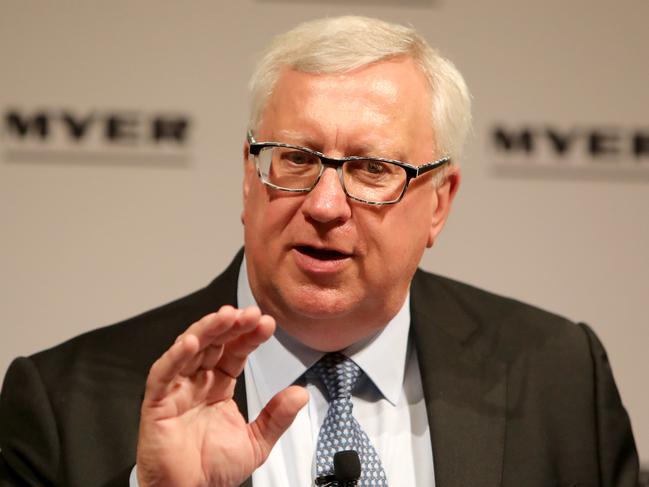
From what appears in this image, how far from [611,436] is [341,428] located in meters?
0.70

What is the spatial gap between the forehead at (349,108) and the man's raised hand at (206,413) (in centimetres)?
57

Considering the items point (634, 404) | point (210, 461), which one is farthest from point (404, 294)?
point (634, 404)

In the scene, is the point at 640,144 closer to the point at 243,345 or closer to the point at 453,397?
the point at 453,397

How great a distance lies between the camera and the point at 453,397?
257 centimetres

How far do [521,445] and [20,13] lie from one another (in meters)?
1.85

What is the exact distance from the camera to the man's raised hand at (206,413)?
75.4 inches

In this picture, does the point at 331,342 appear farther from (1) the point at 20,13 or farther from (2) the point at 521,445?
(1) the point at 20,13

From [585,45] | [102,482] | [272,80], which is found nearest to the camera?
[102,482]

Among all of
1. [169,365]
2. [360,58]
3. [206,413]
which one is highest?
[360,58]

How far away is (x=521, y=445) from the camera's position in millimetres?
2566

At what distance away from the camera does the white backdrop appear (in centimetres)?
323

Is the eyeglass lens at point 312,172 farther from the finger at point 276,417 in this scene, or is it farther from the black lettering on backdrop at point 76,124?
the black lettering on backdrop at point 76,124

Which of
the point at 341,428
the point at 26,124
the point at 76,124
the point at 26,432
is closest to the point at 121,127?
the point at 76,124

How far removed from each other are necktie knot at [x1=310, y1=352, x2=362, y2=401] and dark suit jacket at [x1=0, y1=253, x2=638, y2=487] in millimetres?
184
